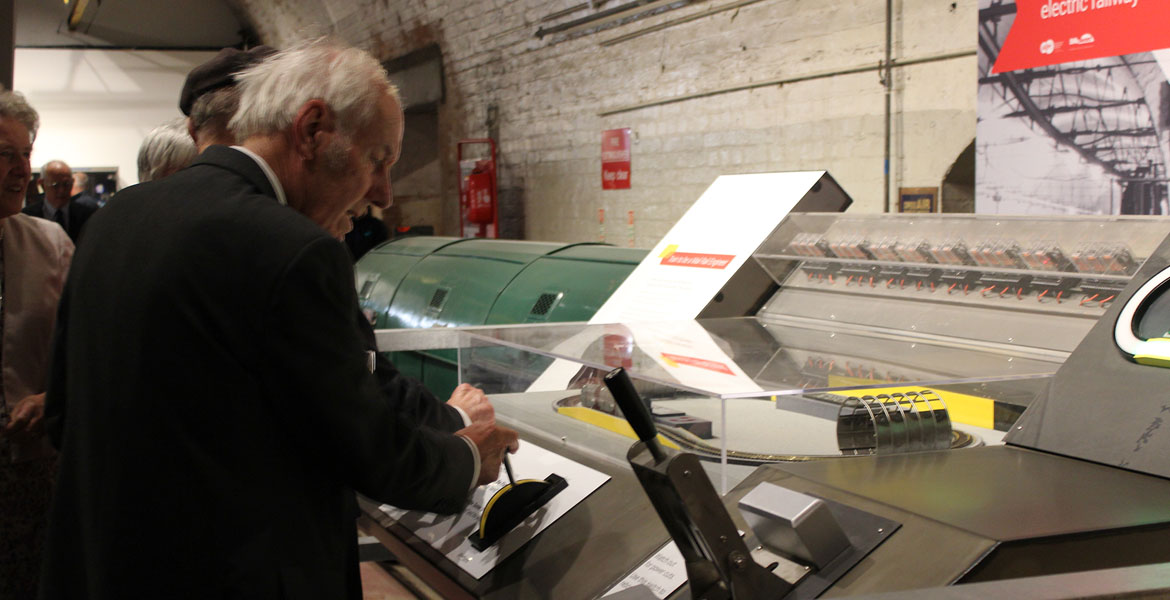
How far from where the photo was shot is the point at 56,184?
5262 mm

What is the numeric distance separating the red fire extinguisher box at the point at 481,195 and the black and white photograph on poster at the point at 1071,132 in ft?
17.7

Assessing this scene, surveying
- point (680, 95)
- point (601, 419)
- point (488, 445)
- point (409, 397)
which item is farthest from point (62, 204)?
point (488, 445)

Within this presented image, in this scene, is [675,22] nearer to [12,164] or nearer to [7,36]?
[7,36]

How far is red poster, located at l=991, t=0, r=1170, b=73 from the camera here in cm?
327

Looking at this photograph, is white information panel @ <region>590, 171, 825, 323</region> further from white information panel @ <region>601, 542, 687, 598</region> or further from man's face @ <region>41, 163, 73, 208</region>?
man's face @ <region>41, 163, 73, 208</region>

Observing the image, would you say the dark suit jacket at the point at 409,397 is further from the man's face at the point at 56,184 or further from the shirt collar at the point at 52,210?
the man's face at the point at 56,184

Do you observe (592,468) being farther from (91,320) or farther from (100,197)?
(100,197)

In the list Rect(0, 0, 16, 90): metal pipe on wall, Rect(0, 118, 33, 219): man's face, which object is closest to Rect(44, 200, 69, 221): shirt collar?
Rect(0, 0, 16, 90): metal pipe on wall

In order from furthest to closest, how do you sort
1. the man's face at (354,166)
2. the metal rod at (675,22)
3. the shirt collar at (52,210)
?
1. the metal rod at (675,22)
2. the shirt collar at (52,210)
3. the man's face at (354,166)

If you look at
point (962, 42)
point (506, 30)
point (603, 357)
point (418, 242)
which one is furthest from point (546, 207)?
point (603, 357)

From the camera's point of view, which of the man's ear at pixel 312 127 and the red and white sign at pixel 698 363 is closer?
the man's ear at pixel 312 127

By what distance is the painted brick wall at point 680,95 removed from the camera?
15.9 ft

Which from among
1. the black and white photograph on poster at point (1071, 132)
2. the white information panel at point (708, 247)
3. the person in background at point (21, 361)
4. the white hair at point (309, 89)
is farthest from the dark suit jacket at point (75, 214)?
the black and white photograph on poster at point (1071, 132)

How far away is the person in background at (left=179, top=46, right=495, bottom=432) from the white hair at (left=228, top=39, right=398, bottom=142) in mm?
300
